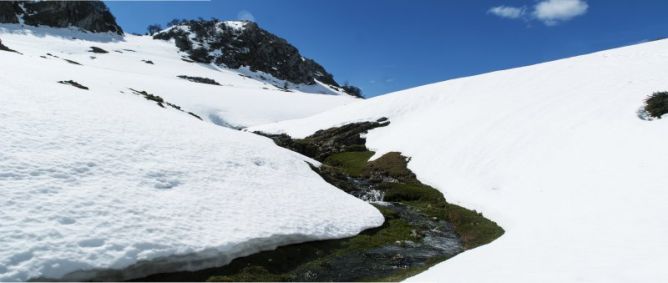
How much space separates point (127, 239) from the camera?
18.5 meters

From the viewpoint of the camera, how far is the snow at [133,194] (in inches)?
676

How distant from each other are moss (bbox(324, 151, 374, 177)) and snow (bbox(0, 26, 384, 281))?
1473 centimetres

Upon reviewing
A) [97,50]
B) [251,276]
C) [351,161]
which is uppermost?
[97,50]

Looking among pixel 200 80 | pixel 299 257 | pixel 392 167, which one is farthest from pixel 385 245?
pixel 200 80

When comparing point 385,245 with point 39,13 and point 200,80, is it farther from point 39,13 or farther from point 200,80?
point 39,13

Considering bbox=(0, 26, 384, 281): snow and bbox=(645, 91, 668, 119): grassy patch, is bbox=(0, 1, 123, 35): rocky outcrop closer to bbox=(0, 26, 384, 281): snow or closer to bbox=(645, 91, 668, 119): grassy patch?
bbox=(0, 26, 384, 281): snow

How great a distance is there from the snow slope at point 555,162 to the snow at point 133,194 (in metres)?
9.66

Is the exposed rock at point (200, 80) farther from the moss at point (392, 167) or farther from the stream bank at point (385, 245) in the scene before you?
the stream bank at point (385, 245)

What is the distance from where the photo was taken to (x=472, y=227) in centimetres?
2958

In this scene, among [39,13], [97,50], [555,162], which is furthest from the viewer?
[39,13]

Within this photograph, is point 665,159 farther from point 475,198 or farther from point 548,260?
point 548,260

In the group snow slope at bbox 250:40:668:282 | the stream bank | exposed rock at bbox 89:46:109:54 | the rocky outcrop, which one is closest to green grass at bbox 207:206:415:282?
the stream bank

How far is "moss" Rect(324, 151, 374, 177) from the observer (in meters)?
54.3

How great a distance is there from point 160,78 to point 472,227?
383 ft
